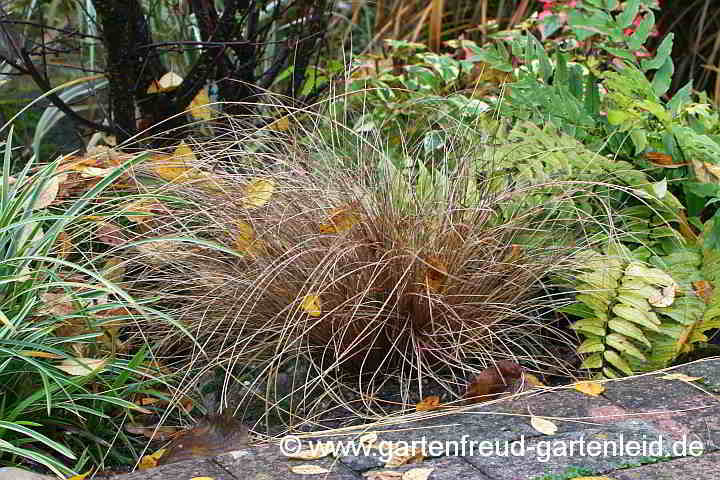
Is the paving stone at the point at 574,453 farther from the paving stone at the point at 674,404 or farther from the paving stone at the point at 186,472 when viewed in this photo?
the paving stone at the point at 186,472

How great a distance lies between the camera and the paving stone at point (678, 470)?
1.88 meters

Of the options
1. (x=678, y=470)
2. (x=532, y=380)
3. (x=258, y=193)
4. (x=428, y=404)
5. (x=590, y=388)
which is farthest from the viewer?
(x=258, y=193)

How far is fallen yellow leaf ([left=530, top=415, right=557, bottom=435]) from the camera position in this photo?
6.91ft

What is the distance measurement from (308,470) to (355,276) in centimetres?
72

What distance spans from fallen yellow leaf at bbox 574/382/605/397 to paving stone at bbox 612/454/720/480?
382 millimetres

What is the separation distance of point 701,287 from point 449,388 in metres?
0.82

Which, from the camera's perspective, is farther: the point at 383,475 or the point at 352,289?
the point at 352,289

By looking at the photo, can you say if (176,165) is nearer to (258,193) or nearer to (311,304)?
(258,193)

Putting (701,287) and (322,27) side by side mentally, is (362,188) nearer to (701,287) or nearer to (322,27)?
(701,287)

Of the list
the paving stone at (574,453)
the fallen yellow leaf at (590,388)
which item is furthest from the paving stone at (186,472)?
the fallen yellow leaf at (590,388)

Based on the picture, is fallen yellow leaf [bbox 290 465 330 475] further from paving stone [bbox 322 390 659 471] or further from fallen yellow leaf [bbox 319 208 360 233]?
fallen yellow leaf [bbox 319 208 360 233]

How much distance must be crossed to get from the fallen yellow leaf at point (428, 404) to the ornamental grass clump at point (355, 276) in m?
0.05

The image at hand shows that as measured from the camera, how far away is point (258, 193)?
2.69 meters

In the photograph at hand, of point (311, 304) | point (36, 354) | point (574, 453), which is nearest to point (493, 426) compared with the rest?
point (574, 453)
